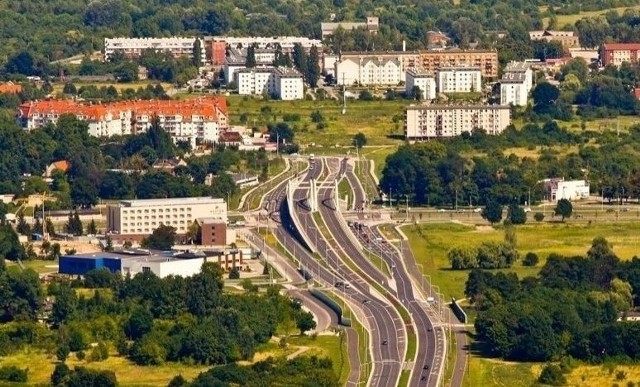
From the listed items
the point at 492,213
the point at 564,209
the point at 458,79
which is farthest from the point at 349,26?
the point at 492,213

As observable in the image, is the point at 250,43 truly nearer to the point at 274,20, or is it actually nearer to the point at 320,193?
the point at 274,20

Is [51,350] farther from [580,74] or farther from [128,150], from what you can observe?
[580,74]

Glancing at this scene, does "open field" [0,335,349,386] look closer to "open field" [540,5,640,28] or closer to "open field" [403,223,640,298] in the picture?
"open field" [403,223,640,298]

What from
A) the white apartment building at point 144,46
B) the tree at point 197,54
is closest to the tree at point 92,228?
the tree at point 197,54

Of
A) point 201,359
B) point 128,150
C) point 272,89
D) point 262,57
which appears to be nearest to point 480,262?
point 201,359

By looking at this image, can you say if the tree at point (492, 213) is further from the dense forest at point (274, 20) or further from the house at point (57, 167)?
the dense forest at point (274, 20)

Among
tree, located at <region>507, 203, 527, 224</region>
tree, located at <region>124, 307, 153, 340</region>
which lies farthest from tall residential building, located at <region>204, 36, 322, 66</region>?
tree, located at <region>124, 307, 153, 340</region>

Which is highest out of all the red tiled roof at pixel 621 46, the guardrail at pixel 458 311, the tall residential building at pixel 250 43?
the tall residential building at pixel 250 43
